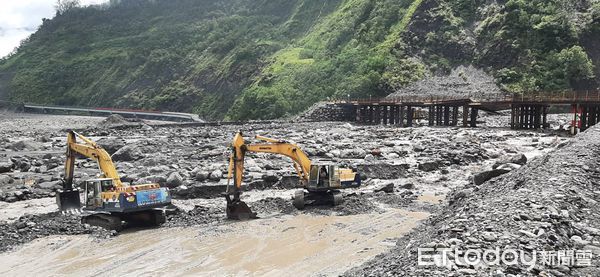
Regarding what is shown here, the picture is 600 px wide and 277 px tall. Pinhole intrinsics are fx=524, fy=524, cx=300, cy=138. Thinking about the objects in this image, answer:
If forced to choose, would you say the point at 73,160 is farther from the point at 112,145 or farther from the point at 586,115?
the point at 586,115

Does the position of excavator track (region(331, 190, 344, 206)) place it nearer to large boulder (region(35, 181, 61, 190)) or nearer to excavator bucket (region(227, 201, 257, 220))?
excavator bucket (region(227, 201, 257, 220))

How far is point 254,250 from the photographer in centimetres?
1513

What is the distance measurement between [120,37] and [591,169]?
16214cm

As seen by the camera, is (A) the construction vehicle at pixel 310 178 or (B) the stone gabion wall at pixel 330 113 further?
(B) the stone gabion wall at pixel 330 113

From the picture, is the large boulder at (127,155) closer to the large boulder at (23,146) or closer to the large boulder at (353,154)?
the large boulder at (353,154)

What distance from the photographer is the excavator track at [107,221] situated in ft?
56.5

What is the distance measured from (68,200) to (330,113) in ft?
167

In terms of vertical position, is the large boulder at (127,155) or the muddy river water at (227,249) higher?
the large boulder at (127,155)

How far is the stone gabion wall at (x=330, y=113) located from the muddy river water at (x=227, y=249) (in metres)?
49.9

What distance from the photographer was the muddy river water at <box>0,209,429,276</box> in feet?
44.4

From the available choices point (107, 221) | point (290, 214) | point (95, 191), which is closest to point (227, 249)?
point (290, 214)

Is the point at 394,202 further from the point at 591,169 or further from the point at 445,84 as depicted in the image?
the point at 445,84

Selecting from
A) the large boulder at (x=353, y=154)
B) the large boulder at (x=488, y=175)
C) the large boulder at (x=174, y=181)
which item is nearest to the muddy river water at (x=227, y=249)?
the large boulder at (x=488, y=175)

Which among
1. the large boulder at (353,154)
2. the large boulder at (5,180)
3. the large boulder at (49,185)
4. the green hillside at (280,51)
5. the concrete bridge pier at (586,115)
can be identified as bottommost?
the large boulder at (49,185)
